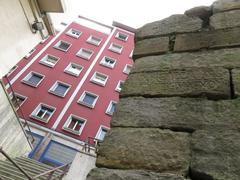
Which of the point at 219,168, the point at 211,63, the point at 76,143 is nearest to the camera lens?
the point at 219,168

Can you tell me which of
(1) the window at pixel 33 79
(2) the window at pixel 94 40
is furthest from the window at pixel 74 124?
(2) the window at pixel 94 40

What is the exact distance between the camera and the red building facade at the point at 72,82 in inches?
702

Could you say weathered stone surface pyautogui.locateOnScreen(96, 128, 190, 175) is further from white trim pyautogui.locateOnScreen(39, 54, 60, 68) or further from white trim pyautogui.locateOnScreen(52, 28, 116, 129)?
white trim pyautogui.locateOnScreen(39, 54, 60, 68)

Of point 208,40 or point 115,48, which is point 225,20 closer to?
point 208,40

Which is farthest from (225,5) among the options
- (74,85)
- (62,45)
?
(62,45)

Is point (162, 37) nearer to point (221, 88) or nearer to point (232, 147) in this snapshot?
point (221, 88)

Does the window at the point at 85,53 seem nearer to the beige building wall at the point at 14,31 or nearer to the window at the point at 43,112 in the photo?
the window at the point at 43,112

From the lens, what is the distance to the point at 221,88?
164 cm

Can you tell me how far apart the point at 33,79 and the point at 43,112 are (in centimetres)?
336

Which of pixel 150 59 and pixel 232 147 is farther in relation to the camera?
pixel 150 59

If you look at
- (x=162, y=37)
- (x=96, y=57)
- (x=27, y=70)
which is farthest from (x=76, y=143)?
(x=162, y=37)

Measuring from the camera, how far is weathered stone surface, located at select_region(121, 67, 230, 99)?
5.44ft

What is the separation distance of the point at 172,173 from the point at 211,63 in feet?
3.13

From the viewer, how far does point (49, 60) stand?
22391 mm
